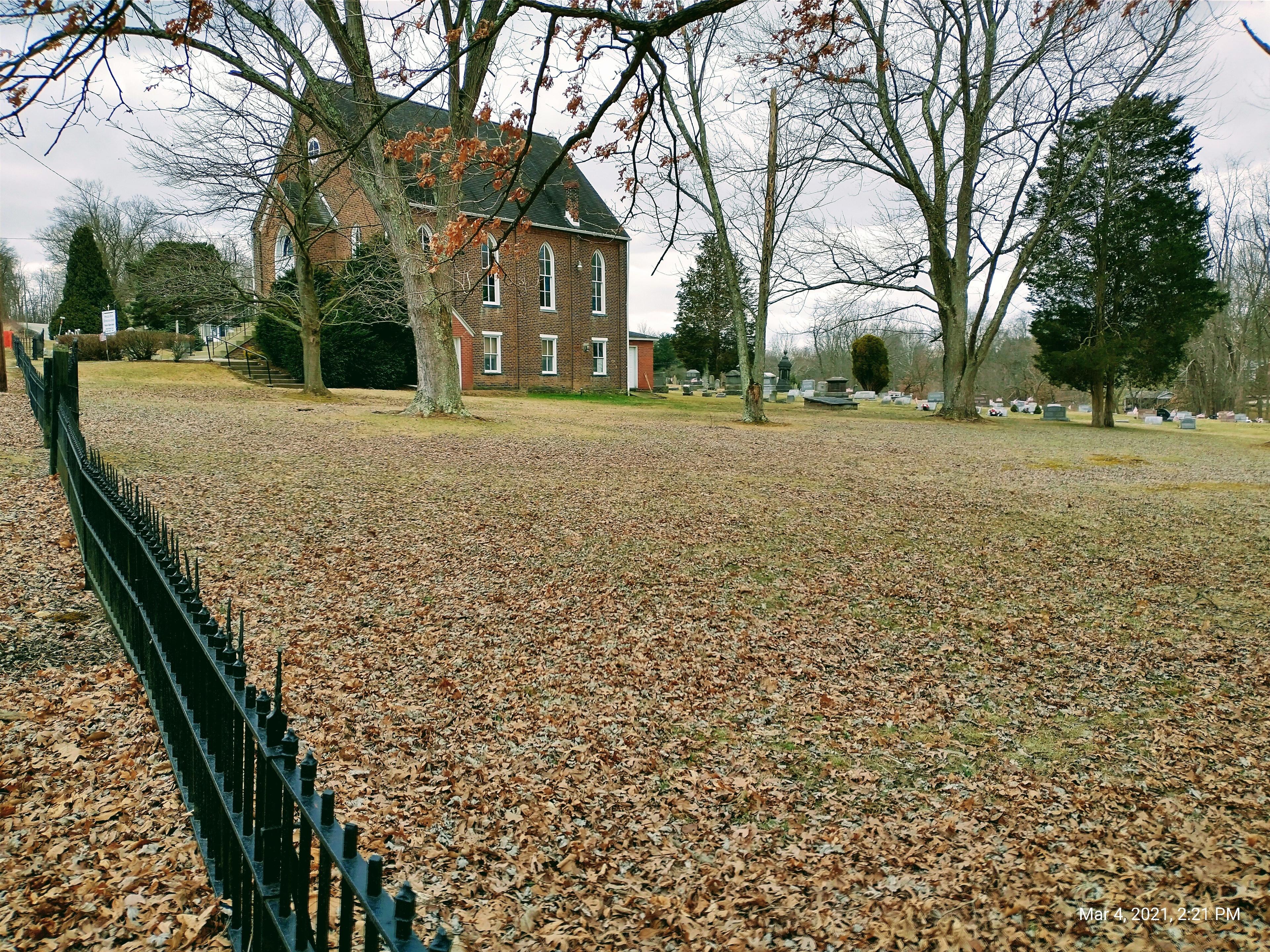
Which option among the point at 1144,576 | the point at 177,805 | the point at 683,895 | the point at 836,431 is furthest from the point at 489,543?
the point at 836,431

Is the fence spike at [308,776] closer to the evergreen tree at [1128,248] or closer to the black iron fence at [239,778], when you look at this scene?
the black iron fence at [239,778]

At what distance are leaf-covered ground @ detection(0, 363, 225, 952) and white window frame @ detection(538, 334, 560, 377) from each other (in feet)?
106

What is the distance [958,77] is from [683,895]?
26.3m

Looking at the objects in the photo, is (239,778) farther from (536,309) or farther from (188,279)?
(536,309)

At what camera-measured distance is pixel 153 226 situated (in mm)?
23656

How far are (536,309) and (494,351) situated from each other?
2897 mm

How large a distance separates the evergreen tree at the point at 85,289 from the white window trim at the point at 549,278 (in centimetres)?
2065

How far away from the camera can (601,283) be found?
39.9 m

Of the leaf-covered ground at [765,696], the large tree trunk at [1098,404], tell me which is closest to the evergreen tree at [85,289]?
the leaf-covered ground at [765,696]

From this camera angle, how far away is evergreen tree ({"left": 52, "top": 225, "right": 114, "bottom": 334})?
4059 centimetres

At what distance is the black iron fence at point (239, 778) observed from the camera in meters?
1.65

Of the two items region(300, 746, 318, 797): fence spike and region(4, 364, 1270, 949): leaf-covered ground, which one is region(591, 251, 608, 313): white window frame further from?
region(300, 746, 318, 797): fence spike

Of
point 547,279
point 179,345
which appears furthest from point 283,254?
point 547,279

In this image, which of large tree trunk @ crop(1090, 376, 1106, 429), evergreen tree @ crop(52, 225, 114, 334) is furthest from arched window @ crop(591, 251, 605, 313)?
evergreen tree @ crop(52, 225, 114, 334)
